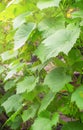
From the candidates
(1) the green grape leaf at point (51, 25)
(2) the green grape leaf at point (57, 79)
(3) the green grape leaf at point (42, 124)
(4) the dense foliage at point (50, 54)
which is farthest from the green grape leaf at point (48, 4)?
(3) the green grape leaf at point (42, 124)

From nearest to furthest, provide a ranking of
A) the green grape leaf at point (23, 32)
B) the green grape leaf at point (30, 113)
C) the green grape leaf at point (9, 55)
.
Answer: the green grape leaf at point (23, 32) → the green grape leaf at point (30, 113) → the green grape leaf at point (9, 55)

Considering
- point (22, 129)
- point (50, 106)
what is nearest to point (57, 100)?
point (50, 106)

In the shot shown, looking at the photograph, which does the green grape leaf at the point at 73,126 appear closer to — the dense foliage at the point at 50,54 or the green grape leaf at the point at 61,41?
the dense foliage at the point at 50,54

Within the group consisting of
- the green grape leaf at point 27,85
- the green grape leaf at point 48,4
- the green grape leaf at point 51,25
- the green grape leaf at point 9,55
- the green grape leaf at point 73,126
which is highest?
the green grape leaf at point 48,4

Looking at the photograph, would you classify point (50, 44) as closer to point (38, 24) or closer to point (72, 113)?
point (38, 24)

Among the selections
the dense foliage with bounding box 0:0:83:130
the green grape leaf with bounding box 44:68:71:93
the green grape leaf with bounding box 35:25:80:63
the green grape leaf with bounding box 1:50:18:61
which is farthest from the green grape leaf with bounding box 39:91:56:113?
the green grape leaf with bounding box 1:50:18:61

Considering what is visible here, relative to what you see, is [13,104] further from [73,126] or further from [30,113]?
[73,126]

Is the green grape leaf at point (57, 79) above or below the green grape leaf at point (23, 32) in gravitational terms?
below
